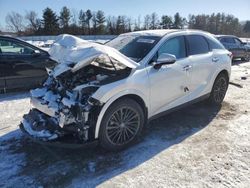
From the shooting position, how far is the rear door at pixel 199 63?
16.2 feet

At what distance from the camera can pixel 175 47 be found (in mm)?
4703

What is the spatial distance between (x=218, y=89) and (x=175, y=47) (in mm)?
1817

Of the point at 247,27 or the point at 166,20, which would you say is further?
the point at 247,27

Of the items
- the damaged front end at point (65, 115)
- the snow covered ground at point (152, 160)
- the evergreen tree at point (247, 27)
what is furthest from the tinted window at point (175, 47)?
the evergreen tree at point (247, 27)

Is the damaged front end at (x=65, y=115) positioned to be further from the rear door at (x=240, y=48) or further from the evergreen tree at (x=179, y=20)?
the evergreen tree at (x=179, y=20)

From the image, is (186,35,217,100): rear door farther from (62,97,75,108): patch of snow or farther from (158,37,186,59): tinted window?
(62,97,75,108): patch of snow

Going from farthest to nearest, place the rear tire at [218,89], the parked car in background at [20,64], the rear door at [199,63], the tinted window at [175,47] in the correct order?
the parked car in background at [20,64]
the rear tire at [218,89]
the rear door at [199,63]
the tinted window at [175,47]

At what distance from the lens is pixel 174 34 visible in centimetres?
473

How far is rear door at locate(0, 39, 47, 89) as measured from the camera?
22.7ft

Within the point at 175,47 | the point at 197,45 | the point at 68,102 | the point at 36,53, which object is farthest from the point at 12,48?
the point at 197,45

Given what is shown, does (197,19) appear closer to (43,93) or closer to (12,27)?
(12,27)

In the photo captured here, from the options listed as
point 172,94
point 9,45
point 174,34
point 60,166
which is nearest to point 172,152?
point 172,94

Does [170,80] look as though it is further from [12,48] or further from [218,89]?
[12,48]

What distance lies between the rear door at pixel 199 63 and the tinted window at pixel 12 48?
180 inches
